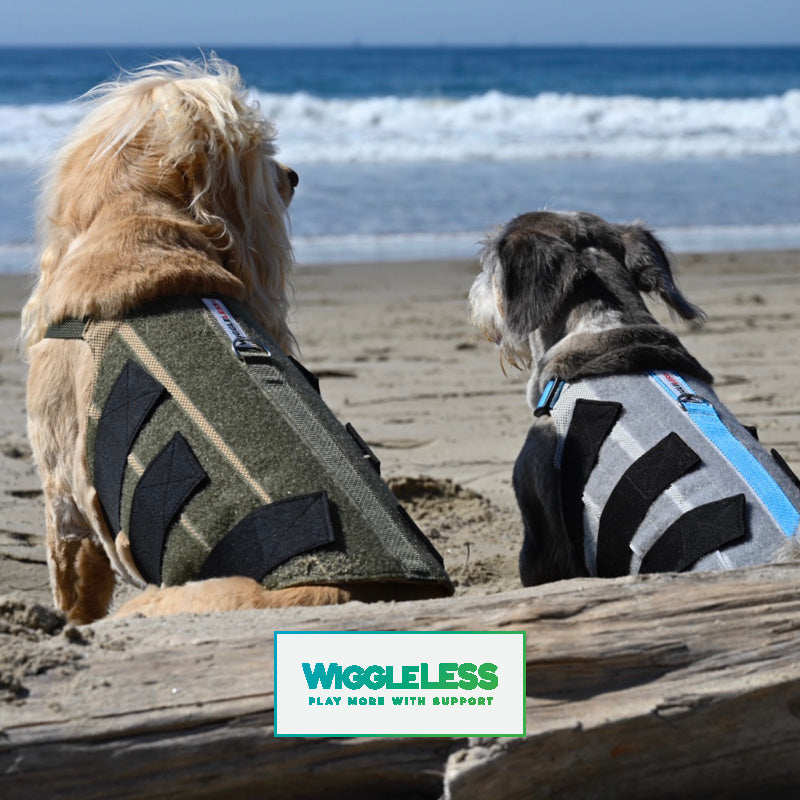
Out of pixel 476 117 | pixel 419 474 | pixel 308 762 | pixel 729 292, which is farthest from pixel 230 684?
pixel 476 117

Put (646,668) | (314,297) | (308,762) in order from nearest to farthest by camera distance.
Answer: (308,762)
(646,668)
(314,297)

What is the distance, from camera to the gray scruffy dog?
2.66 meters

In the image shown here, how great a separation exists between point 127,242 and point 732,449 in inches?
67.1

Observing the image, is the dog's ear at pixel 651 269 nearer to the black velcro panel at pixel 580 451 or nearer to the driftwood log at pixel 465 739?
the black velcro panel at pixel 580 451

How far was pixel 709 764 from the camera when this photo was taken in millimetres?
1906

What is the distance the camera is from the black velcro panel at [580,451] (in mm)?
2971

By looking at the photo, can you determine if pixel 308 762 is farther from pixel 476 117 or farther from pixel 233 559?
pixel 476 117

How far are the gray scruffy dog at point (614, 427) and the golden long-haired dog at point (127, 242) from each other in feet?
2.77

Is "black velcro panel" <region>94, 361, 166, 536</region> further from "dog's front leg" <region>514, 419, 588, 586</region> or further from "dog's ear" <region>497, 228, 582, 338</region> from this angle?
"dog's ear" <region>497, 228, 582, 338</region>

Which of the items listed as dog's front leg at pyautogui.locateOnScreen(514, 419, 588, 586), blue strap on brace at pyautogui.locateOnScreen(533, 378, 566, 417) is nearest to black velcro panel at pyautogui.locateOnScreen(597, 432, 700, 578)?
dog's front leg at pyautogui.locateOnScreen(514, 419, 588, 586)

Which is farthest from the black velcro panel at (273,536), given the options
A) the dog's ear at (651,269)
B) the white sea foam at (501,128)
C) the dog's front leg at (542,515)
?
the white sea foam at (501,128)

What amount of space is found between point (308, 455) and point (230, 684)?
70cm

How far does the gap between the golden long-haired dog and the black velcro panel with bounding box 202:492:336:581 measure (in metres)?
0.48

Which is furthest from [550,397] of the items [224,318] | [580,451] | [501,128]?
[501,128]
